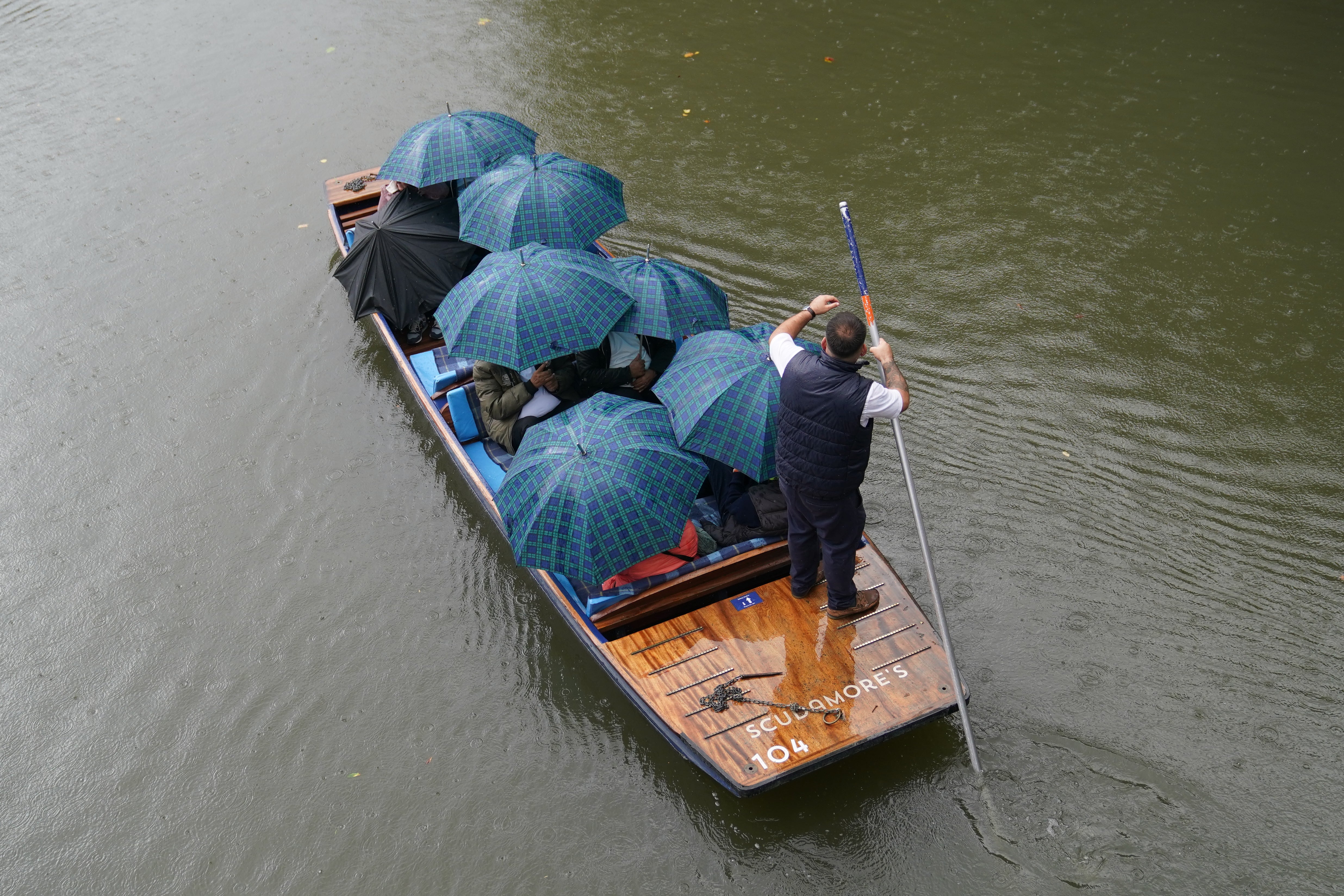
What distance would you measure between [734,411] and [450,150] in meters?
3.57

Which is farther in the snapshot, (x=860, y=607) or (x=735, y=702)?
(x=860, y=607)

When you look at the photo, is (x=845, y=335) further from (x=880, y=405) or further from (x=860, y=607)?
(x=860, y=607)

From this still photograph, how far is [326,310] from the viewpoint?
309 inches

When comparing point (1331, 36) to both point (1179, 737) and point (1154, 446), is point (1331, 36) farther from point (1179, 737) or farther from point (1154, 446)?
point (1179, 737)

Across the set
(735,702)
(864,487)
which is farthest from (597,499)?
(864,487)

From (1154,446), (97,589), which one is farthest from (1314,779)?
(97,589)

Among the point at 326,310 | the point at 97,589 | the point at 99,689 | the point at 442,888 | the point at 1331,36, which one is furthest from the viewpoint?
the point at 1331,36

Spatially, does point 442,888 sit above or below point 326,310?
below

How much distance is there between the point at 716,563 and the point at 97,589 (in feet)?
12.5

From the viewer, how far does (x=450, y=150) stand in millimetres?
7016

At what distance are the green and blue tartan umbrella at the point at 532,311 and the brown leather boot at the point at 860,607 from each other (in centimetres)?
190

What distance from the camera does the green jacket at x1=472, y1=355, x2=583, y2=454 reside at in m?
5.64

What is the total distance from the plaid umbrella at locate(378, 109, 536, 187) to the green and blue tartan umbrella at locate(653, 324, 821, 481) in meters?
3.04

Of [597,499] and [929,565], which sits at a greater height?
[597,499]
